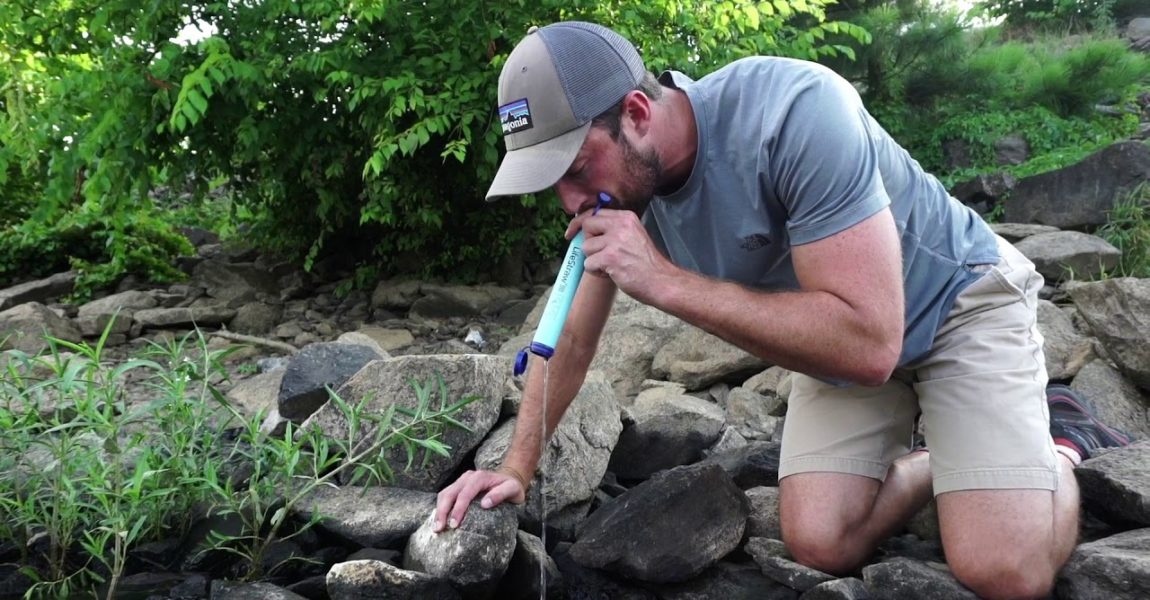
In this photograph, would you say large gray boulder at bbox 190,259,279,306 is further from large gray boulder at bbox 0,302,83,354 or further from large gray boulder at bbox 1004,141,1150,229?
large gray boulder at bbox 1004,141,1150,229

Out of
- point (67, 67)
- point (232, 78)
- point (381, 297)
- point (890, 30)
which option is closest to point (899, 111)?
point (890, 30)

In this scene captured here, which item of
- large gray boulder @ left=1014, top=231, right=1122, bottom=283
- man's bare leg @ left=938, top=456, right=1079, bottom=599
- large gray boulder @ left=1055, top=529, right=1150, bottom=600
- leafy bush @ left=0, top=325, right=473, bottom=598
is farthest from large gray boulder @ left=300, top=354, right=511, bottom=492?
large gray boulder @ left=1014, top=231, right=1122, bottom=283

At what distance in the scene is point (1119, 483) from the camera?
2.87m

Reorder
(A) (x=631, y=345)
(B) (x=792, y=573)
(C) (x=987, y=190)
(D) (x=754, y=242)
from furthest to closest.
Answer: (C) (x=987, y=190)
(A) (x=631, y=345)
(B) (x=792, y=573)
(D) (x=754, y=242)

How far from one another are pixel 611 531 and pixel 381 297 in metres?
4.31

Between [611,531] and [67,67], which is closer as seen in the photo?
[611,531]

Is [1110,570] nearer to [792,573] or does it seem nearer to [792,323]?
[792,573]

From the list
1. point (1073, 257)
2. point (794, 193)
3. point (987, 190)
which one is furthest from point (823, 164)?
point (987, 190)

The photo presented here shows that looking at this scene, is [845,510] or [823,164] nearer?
[823,164]

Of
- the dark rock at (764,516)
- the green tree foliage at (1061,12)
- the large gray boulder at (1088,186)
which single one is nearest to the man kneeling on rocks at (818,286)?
the dark rock at (764,516)

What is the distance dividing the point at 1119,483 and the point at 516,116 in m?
1.97

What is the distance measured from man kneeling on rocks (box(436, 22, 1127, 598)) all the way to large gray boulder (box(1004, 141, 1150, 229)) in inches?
187

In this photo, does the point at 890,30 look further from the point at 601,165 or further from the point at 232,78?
the point at 601,165

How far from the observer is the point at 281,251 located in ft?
25.0
